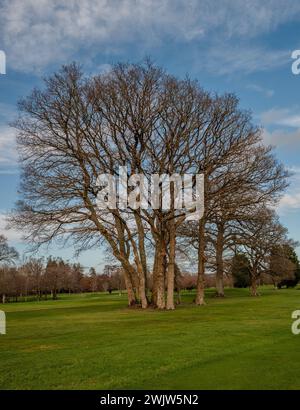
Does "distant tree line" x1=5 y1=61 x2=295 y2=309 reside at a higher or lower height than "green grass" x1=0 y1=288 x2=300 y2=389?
higher

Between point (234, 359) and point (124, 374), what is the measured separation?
313 centimetres

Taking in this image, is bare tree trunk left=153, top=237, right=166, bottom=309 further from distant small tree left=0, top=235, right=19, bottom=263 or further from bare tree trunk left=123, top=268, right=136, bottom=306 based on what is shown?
distant small tree left=0, top=235, right=19, bottom=263

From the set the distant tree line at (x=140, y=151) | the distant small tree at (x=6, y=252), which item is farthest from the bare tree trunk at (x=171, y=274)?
the distant small tree at (x=6, y=252)

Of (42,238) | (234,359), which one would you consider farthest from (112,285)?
(234,359)

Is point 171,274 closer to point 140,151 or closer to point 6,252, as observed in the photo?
point 140,151

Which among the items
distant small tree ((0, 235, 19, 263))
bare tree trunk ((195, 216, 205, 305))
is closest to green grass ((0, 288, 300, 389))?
bare tree trunk ((195, 216, 205, 305))

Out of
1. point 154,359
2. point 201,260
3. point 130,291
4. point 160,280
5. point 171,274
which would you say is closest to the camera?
point 154,359

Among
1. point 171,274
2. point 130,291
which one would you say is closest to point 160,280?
point 171,274

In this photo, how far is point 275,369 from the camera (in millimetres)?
10336

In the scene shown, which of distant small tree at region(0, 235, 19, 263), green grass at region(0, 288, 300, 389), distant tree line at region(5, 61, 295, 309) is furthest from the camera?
distant small tree at region(0, 235, 19, 263)

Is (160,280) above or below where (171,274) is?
below

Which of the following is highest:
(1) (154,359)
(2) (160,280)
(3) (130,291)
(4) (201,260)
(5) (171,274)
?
(4) (201,260)

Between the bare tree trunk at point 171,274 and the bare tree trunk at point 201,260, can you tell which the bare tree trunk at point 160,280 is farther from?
the bare tree trunk at point 201,260
